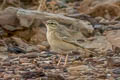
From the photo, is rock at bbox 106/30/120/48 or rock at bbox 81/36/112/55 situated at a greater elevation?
rock at bbox 106/30/120/48

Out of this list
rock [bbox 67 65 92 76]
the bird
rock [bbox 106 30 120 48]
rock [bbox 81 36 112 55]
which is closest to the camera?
rock [bbox 67 65 92 76]

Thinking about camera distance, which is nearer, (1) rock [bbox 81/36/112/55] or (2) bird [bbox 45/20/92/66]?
(2) bird [bbox 45/20/92/66]

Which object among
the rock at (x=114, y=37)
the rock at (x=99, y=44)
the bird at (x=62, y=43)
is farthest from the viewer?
the rock at (x=114, y=37)

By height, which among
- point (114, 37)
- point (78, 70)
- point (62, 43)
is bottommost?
point (78, 70)

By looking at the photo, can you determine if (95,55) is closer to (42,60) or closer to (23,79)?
(42,60)

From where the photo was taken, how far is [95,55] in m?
10.9

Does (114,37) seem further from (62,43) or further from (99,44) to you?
(62,43)

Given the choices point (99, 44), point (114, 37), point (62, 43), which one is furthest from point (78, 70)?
point (114, 37)

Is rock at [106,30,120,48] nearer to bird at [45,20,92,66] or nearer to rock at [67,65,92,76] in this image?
→ bird at [45,20,92,66]

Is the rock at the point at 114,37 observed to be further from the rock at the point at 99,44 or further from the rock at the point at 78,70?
the rock at the point at 78,70

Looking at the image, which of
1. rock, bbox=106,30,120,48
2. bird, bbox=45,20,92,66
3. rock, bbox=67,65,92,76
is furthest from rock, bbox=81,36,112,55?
rock, bbox=67,65,92,76

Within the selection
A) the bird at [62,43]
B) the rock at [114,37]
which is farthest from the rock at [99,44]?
the bird at [62,43]

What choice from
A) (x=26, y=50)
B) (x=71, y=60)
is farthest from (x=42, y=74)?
(x=26, y=50)

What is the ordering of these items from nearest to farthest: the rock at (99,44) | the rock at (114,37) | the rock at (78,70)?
the rock at (78,70)
the rock at (99,44)
the rock at (114,37)
